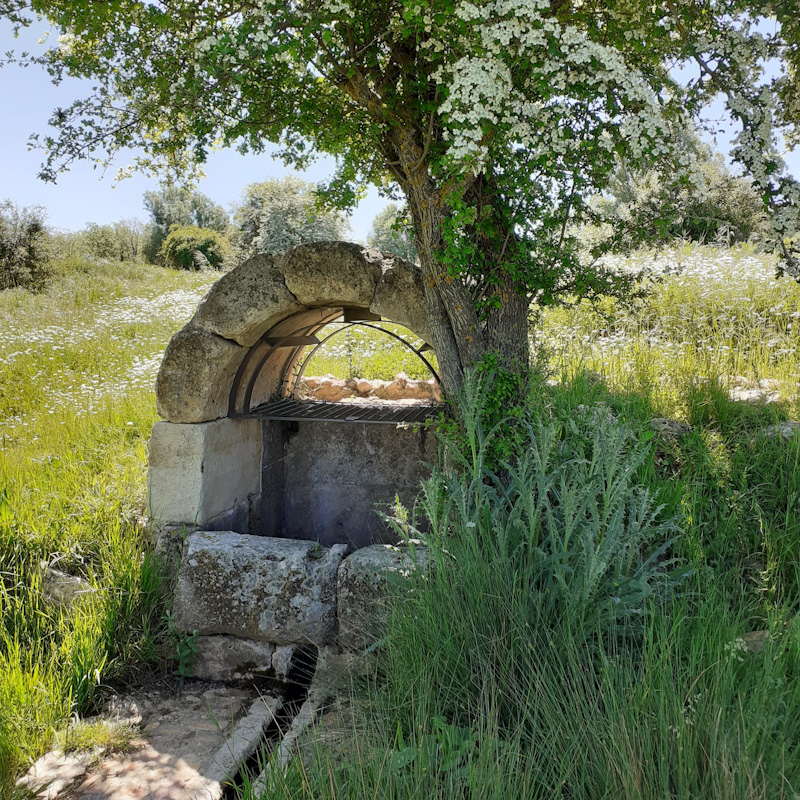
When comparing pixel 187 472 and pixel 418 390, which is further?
pixel 418 390

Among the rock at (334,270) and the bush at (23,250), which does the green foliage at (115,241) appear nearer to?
the bush at (23,250)

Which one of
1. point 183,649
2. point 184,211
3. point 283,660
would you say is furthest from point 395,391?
point 184,211

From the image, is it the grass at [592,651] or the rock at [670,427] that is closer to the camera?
the grass at [592,651]

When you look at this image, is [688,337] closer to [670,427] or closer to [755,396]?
[755,396]

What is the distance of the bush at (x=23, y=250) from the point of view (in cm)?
1263

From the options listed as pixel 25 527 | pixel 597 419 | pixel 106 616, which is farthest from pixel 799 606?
pixel 25 527

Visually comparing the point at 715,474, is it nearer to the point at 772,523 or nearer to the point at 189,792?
the point at 772,523

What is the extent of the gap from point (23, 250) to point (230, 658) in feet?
40.7

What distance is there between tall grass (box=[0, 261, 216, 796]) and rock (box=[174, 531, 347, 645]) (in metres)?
0.29

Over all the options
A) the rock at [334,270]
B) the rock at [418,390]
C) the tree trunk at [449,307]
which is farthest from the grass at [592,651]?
the rock at [418,390]

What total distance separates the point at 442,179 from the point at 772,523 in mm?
2335

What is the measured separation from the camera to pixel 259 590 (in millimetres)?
3357

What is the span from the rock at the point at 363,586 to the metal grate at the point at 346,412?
0.81 metres

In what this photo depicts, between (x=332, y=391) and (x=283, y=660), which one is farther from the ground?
(x=332, y=391)
